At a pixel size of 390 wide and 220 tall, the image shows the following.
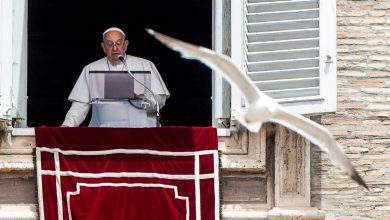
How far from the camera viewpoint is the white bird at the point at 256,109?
8.47 meters

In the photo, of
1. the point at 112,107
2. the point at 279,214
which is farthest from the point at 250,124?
the point at 112,107

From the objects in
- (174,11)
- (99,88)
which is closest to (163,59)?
(174,11)

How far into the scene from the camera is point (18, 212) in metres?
9.98

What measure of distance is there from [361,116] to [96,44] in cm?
430

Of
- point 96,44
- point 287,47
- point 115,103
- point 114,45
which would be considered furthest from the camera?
point 96,44

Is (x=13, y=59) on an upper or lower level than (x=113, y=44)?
lower

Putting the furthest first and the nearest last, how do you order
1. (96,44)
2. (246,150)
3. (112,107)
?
(96,44), (112,107), (246,150)

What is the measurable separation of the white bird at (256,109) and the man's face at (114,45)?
1538 mm

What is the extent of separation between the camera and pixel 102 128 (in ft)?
32.8

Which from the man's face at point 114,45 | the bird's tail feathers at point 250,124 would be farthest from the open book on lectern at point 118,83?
the bird's tail feathers at point 250,124

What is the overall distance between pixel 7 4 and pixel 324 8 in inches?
81.7

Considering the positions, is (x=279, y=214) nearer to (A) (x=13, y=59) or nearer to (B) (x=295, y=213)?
(B) (x=295, y=213)

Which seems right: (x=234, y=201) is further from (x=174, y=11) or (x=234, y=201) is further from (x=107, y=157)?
(x=174, y=11)

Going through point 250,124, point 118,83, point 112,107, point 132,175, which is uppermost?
point 118,83
